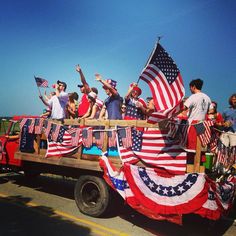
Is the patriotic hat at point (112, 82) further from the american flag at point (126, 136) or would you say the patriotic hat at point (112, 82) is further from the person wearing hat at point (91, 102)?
the american flag at point (126, 136)

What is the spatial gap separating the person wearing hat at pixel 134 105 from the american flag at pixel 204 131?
1.62 meters

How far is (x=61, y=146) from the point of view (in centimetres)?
671

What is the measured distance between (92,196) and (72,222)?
73 centimetres

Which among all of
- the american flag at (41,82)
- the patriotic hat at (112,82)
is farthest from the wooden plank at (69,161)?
the american flag at (41,82)

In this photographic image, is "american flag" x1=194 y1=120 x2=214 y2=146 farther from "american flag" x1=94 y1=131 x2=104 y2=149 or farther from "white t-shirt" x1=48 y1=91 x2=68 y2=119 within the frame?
"white t-shirt" x1=48 y1=91 x2=68 y2=119

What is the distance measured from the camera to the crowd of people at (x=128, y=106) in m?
5.48

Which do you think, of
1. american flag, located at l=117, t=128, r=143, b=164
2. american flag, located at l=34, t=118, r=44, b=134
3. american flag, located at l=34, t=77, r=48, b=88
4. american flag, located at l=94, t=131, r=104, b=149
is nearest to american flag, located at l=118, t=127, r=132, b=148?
american flag, located at l=117, t=128, r=143, b=164

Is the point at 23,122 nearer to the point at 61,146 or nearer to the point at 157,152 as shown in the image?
the point at 61,146

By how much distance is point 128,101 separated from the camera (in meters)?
6.83

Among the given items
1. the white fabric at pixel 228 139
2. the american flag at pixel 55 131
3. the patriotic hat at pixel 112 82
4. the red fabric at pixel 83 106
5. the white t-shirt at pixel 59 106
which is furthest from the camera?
the red fabric at pixel 83 106

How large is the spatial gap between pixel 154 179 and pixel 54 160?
103 inches

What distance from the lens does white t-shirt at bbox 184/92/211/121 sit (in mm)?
5441

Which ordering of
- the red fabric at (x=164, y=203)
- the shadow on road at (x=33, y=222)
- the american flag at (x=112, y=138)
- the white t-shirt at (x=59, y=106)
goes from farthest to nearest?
the white t-shirt at (x=59, y=106)
the american flag at (x=112, y=138)
the shadow on road at (x=33, y=222)
the red fabric at (x=164, y=203)

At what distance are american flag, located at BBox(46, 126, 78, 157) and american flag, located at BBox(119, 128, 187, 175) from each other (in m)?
1.41
